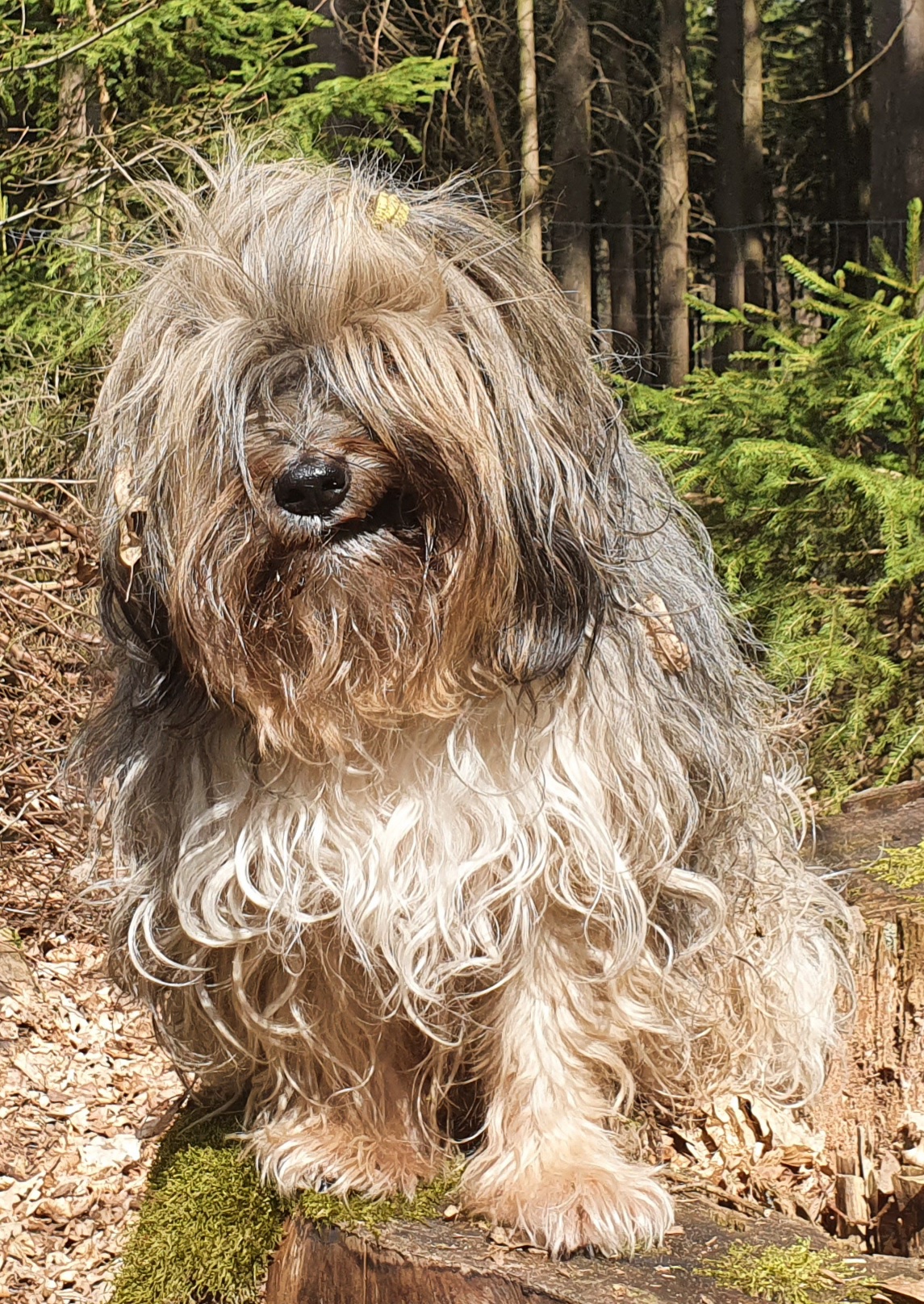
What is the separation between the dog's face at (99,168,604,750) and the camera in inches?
73.5

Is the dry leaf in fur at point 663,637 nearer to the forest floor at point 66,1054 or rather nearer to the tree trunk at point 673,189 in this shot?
the forest floor at point 66,1054

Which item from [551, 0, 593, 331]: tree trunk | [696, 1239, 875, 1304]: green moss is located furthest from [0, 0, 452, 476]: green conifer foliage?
[551, 0, 593, 331]: tree trunk

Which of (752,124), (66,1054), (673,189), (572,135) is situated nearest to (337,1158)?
(66,1054)

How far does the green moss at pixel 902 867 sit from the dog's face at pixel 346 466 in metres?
1.30

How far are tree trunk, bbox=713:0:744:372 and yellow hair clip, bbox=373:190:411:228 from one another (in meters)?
9.35

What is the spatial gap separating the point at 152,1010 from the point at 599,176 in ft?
36.9

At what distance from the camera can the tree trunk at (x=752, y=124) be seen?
1128 cm

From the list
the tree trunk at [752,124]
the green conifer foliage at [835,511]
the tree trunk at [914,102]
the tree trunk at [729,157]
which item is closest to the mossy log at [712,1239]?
the green conifer foliage at [835,511]

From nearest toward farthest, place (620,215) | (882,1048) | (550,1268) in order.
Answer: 1. (550,1268)
2. (882,1048)
3. (620,215)

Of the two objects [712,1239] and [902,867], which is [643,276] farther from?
[712,1239]

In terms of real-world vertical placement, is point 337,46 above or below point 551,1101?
above

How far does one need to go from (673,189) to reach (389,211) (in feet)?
28.7

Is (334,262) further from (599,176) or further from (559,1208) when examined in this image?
(599,176)

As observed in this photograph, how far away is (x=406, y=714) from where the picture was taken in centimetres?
205
